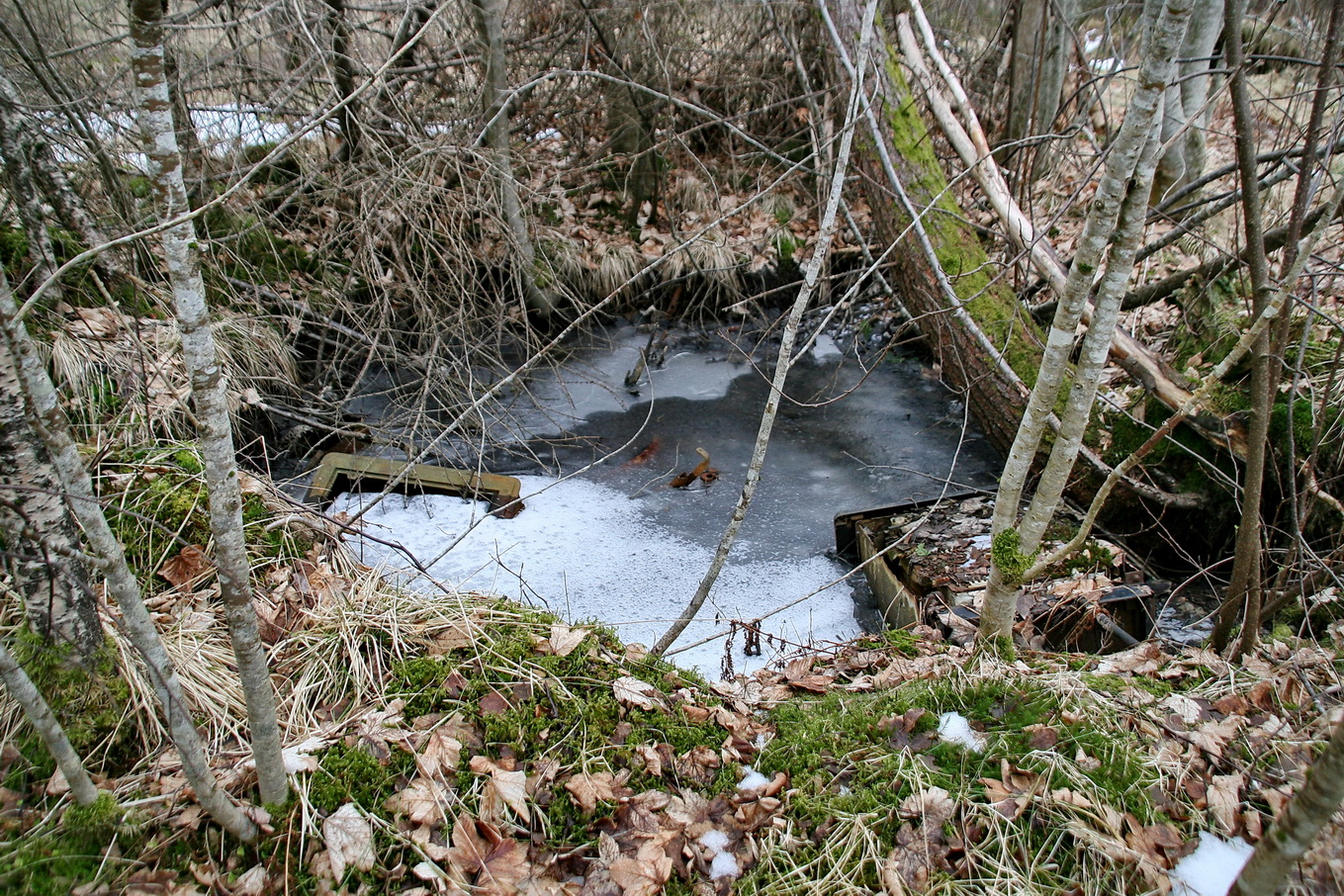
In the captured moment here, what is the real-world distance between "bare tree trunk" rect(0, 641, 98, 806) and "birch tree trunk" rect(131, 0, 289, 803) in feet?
1.37

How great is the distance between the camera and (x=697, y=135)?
9.54 metres

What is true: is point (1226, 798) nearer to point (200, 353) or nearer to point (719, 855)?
point (719, 855)

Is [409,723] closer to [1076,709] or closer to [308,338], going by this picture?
[1076,709]

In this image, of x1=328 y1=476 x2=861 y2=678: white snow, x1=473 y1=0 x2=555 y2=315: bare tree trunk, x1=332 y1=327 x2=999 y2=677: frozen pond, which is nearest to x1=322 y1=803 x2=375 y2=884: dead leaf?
x1=332 y1=327 x2=999 y2=677: frozen pond

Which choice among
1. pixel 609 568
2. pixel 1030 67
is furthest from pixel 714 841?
pixel 1030 67

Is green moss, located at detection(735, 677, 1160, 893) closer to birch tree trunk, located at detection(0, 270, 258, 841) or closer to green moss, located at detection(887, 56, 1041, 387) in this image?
birch tree trunk, located at detection(0, 270, 258, 841)

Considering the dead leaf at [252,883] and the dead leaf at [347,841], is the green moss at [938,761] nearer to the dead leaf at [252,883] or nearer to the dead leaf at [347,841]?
the dead leaf at [347,841]

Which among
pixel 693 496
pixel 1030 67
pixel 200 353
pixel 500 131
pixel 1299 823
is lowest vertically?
pixel 693 496

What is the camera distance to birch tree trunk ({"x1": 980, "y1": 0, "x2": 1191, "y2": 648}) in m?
2.22

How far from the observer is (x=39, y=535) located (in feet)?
6.38

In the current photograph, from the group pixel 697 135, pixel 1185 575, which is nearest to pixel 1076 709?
pixel 1185 575

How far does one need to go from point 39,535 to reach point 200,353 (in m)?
0.82

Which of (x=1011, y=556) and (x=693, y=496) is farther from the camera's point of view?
(x=693, y=496)

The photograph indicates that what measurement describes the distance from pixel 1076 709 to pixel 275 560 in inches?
123
